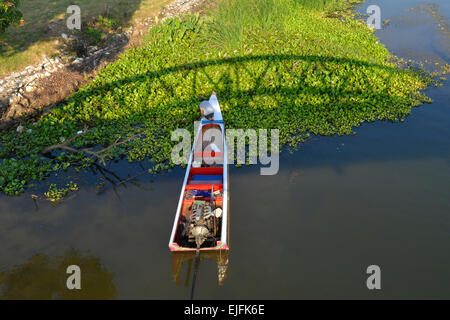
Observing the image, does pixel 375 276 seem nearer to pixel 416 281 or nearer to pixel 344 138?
pixel 416 281

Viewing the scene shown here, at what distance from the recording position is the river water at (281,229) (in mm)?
6551

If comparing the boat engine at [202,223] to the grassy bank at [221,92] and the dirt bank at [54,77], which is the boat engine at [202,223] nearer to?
the grassy bank at [221,92]

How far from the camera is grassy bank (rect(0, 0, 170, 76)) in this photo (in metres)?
13.7

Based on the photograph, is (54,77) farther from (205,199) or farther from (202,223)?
(202,223)

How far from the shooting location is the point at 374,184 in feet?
28.7

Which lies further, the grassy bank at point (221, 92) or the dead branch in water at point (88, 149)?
the grassy bank at point (221, 92)

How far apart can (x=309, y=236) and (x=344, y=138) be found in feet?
15.7

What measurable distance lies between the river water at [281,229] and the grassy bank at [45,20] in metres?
8.50

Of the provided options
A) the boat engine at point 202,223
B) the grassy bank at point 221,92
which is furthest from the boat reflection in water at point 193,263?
the grassy bank at point 221,92

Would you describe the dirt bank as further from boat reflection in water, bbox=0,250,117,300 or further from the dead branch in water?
boat reflection in water, bbox=0,250,117,300

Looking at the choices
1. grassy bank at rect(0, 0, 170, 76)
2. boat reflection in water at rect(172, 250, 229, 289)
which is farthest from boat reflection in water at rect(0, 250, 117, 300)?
grassy bank at rect(0, 0, 170, 76)

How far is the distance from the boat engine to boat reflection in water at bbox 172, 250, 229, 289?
22.0 inches

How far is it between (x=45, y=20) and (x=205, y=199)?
15.5 metres
